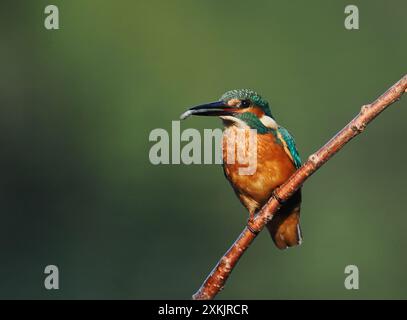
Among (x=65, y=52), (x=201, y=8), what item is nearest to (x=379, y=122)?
(x=201, y=8)

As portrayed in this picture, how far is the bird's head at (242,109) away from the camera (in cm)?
343

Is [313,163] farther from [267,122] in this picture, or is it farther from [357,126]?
[267,122]

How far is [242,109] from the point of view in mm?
3479

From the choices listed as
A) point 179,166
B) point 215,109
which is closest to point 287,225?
point 215,109

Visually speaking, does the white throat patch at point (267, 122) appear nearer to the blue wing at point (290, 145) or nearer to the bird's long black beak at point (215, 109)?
the blue wing at point (290, 145)

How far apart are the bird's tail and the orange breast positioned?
0.53ft

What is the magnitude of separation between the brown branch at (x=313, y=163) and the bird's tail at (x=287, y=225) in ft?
4.27

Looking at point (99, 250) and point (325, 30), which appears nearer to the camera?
point (99, 250)

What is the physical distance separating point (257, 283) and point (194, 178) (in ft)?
4.93

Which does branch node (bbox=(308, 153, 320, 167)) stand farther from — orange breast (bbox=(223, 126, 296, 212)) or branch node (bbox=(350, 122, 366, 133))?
orange breast (bbox=(223, 126, 296, 212))

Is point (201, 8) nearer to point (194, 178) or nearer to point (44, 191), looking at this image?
point (194, 178)

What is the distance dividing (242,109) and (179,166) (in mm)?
5045

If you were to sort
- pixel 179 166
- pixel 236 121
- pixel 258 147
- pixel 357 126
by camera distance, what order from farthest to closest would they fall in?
1. pixel 179 166
2. pixel 258 147
3. pixel 236 121
4. pixel 357 126

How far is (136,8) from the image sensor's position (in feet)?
31.6
